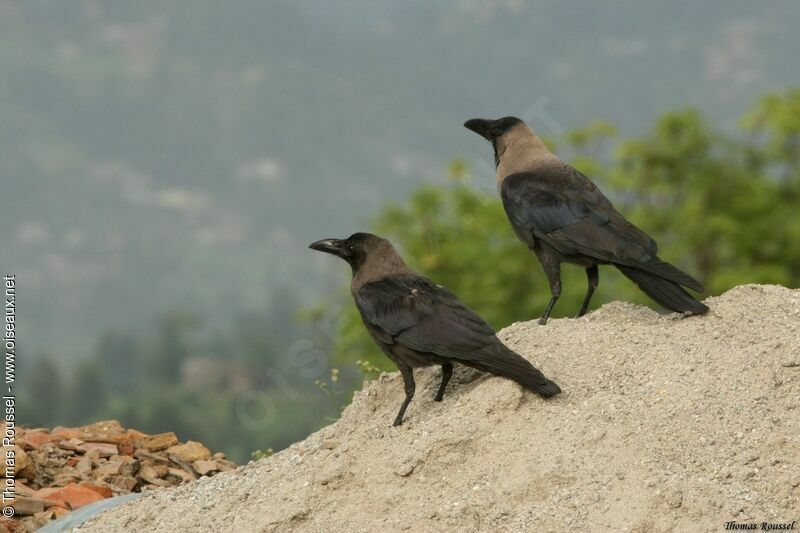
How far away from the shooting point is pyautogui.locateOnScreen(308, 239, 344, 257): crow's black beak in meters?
8.20

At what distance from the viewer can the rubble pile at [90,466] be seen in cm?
861

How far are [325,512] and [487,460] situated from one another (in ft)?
3.38

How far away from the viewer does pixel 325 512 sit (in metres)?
6.93

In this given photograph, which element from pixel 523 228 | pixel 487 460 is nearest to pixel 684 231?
pixel 523 228

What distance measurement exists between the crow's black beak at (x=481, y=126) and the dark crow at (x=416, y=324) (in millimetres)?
1977

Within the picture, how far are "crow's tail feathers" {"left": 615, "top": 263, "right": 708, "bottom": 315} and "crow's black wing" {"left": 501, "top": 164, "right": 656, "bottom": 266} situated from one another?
0.12 m

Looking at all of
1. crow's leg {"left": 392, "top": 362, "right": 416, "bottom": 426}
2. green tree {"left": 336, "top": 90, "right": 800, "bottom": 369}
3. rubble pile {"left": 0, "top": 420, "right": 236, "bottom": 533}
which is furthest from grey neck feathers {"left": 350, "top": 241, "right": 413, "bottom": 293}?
green tree {"left": 336, "top": 90, "right": 800, "bottom": 369}

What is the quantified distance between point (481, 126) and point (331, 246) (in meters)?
2.21

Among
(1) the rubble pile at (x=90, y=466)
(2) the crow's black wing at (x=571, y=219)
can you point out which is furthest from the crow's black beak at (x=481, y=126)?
(1) the rubble pile at (x=90, y=466)

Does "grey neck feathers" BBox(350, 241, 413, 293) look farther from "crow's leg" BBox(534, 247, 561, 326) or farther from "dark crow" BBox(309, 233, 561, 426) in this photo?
"crow's leg" BBox(534, 247, 561, 326)

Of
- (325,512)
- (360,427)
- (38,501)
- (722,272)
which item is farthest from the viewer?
(722,272)

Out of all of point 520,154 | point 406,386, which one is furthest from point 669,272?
point 406,386

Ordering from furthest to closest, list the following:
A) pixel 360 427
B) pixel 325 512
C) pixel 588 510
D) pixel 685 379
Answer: pixel 360 427 → pixel 685 379 → pixel 325 512 → pixel 588 510

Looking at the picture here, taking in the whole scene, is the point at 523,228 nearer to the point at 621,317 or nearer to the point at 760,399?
the point at 621,317
